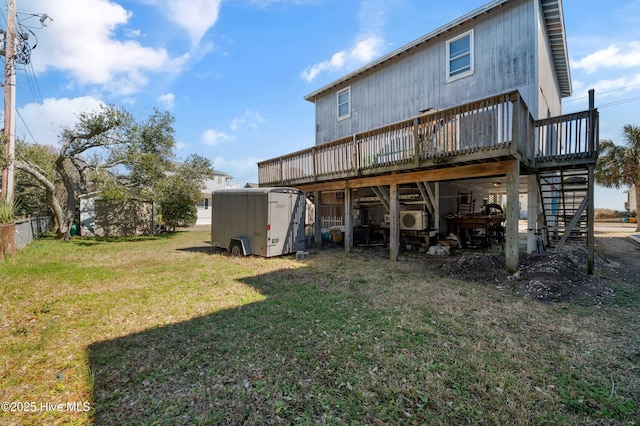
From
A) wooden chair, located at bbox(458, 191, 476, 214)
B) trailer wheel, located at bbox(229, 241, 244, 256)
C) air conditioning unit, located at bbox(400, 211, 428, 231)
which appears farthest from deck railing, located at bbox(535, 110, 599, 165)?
trailer wheel, located at bbox(229, 241, 244, 256)

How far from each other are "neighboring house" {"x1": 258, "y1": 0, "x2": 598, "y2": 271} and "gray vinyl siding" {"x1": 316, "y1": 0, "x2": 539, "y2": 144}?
0.10 feet

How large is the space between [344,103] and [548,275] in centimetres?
964

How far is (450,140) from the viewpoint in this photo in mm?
6445

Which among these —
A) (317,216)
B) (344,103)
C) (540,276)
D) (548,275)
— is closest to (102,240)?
(317,216)

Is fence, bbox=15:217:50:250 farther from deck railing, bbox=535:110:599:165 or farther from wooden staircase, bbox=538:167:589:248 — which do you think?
wooden staircase, bbox=538:167:589:248

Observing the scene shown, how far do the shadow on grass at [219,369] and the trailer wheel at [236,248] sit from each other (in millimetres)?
4878

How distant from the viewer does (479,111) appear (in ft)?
19.6

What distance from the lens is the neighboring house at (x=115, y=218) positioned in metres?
16.2

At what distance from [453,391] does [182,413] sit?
7.34 ft

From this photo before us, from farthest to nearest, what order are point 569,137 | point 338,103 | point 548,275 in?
point 338,103 < point 569,137 < point 548,275

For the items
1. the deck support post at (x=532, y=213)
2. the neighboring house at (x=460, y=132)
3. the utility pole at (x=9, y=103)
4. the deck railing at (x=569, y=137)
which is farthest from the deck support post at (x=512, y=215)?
the utility pole at (x=9, y=103)

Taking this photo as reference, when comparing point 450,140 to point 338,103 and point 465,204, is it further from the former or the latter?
point 465,204

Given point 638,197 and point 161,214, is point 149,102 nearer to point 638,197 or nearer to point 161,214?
point 161,214

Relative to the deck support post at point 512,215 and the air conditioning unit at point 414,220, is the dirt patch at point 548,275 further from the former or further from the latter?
the air conditioning unit at point 414,220
